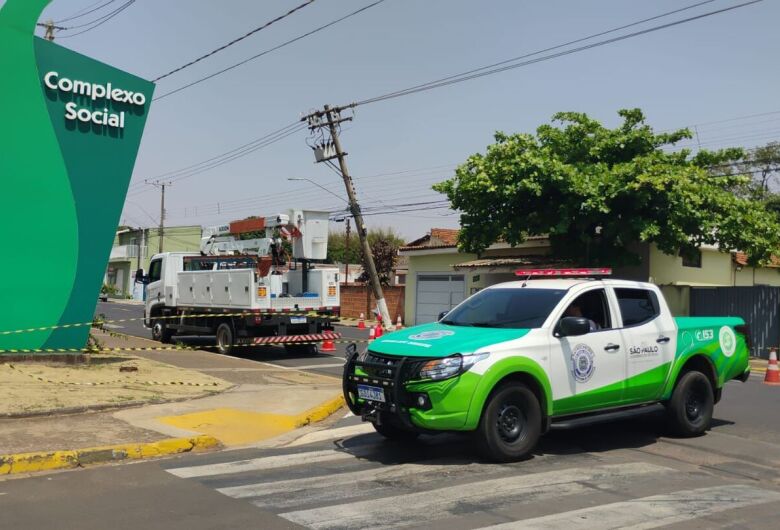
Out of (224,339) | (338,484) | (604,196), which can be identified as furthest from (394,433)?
(604,196)

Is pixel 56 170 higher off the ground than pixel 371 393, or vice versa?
pixel 56 170

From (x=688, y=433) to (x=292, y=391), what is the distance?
607cm

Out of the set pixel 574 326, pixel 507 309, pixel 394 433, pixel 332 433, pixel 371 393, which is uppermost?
pixel 507 309

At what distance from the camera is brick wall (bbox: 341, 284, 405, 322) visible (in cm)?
3672

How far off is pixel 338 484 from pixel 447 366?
4.75ft

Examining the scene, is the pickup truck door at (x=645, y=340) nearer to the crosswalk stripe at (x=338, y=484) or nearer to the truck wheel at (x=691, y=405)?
the truck wheel at (x=691, y=405)

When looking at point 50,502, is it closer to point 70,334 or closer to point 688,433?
point 688,433

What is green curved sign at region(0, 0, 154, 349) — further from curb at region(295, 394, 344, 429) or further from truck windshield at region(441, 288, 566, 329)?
truck windshield at region(441, 288, 566, 329)

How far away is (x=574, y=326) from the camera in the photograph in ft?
24.7

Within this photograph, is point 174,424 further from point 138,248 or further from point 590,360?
point 138,248

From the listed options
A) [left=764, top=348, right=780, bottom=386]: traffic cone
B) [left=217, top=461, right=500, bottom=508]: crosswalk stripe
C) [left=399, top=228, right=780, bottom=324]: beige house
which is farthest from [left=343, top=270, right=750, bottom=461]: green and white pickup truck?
[left=399, top=228, right=780, bottom=324]: beige house

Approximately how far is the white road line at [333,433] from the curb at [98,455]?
1.00m

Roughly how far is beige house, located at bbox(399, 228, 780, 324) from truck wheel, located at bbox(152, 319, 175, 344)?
11331mm

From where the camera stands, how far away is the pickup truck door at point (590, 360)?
7.70 metres
